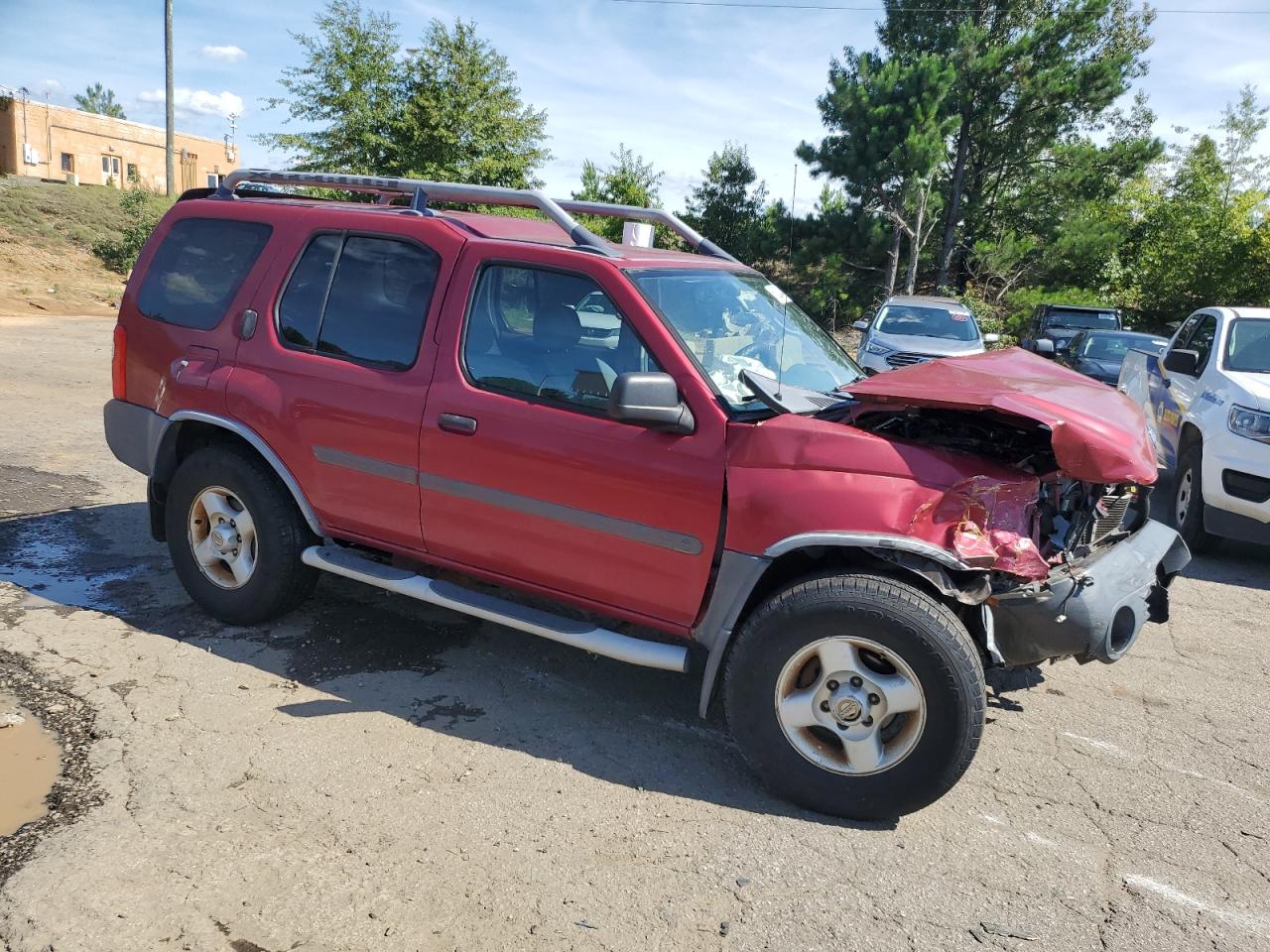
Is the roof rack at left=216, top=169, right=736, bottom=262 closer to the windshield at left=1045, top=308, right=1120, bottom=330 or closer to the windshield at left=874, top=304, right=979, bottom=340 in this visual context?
the windshield at left=874, top=304, right=979, bottom=340

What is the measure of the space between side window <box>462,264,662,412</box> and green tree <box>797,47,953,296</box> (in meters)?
21.6

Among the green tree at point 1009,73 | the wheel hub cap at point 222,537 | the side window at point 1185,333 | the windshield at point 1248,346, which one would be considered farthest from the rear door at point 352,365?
the green tree at point 1009,73

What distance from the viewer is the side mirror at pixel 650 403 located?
3.28 m

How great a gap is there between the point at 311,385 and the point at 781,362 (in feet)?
6.84

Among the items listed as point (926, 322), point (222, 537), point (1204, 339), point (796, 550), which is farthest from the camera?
point (926, 322)

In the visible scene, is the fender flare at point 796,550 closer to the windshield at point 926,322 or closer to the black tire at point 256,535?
the black tire at point 256,535

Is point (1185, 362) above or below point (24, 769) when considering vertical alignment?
above

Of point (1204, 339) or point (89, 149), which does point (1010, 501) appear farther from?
point (89, 149)

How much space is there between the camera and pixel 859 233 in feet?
88.7

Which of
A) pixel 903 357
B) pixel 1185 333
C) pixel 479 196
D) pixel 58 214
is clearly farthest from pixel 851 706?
pixel 58 214

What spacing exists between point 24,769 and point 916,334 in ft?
43.0

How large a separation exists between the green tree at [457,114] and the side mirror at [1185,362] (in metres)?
16.7

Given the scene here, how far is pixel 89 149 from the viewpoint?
1913 inches

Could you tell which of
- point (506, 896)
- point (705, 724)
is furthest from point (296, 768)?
point (705, 724)
